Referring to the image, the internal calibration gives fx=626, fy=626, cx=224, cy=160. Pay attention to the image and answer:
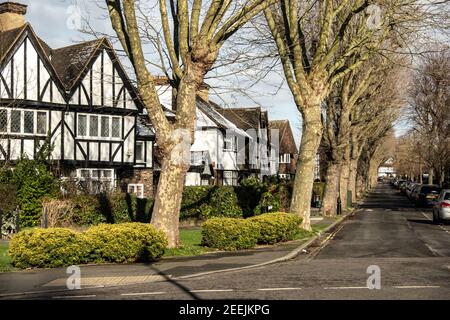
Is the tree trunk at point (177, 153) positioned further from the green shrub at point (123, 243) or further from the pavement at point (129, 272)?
the pavement at point (129, 272)

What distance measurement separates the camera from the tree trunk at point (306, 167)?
24.5 m

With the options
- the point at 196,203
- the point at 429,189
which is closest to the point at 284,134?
the point at 429,189

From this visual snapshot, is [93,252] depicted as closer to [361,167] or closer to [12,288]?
[12,288]

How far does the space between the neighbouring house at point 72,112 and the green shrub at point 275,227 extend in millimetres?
12807

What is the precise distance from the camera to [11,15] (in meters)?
38.4

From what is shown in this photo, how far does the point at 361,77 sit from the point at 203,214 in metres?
13.3

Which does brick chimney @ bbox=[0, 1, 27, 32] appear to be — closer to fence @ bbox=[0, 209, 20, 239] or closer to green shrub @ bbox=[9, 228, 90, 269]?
fence @ bbox=[0, 209, 20, 239]

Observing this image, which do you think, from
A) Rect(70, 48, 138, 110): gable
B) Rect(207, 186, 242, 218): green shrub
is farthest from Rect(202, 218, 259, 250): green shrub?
Rect(70, 48, 138, 110): gable

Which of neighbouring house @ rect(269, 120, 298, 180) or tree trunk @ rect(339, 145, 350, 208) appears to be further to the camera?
neighbouring house @ rect(269, 120, 298, 180)

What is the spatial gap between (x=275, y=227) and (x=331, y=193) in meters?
17.6

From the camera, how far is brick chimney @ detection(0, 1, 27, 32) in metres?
38.1

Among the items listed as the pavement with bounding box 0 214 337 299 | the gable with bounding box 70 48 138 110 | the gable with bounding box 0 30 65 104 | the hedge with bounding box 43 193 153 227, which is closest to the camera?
the pavement with bounding box 0 214 337 299

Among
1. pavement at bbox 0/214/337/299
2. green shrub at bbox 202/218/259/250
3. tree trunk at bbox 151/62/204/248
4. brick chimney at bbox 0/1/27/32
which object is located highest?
brick chimney at bbox 0/1/27/32

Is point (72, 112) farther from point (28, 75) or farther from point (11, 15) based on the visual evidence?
point (11, 15)
